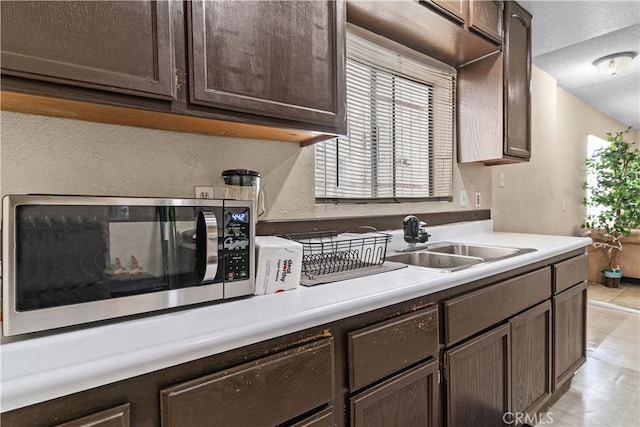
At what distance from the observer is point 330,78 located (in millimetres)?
1236

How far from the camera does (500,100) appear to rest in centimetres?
218

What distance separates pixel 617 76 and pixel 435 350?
14.1ft

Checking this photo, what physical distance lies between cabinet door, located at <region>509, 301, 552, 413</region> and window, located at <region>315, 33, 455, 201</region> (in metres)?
0.91

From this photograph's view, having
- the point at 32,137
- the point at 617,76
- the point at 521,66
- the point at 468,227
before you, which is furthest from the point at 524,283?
the point at 617,76

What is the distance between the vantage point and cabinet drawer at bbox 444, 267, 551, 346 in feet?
3.95

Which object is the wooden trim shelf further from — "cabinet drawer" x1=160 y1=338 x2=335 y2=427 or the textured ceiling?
the textured ceiling

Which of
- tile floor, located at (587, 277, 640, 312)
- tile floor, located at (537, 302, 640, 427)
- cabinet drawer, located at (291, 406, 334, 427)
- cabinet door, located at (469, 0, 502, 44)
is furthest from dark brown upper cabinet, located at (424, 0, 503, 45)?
tile floor, located at (587, 277, 640, 312)

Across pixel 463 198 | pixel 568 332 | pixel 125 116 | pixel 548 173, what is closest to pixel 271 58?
pixel 125 116

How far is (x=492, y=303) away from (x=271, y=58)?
123 centimetres

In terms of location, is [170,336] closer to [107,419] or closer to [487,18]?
A: [107,419]

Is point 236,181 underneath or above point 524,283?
above

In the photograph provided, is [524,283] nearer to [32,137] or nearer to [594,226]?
[32,137]

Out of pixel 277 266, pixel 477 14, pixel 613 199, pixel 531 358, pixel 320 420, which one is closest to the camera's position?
pixel 320 420

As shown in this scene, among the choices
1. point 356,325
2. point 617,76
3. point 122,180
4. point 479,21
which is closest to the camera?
point 356,325
